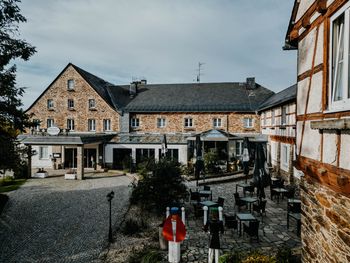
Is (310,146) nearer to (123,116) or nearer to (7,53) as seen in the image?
(7,53)

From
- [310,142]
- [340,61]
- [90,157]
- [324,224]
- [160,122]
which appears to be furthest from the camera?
[160,122]

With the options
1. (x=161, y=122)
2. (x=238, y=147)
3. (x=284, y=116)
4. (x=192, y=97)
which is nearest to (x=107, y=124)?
(x=161, y=122)

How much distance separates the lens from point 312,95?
4.88 metres

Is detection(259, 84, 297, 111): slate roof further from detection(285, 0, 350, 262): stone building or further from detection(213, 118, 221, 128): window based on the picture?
detection(285, 0, 350, 262): stone building

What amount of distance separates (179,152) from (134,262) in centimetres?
1800

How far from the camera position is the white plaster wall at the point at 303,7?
520 cm

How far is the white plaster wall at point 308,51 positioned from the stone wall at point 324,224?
2245 mm

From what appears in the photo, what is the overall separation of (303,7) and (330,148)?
10.8 feet

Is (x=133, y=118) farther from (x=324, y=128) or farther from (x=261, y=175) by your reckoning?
(x=324, y=128)

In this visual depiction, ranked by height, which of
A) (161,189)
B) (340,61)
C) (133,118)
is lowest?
(161,189)

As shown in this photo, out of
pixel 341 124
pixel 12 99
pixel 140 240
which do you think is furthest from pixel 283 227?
pixel 12 99

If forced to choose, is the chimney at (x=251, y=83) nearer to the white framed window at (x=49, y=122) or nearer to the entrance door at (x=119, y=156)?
the entrance door at (x=119, y=156)

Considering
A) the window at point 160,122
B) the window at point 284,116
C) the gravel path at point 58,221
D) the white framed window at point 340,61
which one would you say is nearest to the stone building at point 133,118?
the window at point 160,122

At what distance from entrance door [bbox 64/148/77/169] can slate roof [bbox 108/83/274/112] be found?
6.96 m
